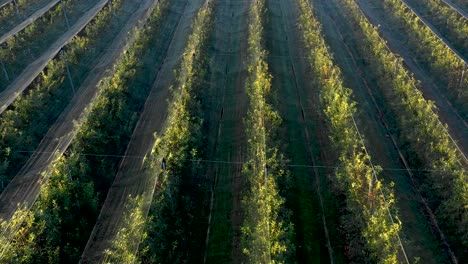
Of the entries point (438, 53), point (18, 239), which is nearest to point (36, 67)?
point (18, 239)

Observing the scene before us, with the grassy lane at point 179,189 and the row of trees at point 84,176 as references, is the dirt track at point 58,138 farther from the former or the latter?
the grassy lane at point 179,189

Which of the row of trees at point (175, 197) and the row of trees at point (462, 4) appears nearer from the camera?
the row of trees at point (175, 197)

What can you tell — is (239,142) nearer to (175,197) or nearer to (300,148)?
(300,148)

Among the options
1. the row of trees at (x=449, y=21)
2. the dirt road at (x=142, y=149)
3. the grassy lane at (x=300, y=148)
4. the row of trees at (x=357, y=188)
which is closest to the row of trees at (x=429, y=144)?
the row of trees at (x=357, y=188)

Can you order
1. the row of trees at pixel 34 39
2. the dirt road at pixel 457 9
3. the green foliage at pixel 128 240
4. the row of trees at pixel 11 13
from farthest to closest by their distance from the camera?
the dirt road at pixel 457 9, the row of trees at pixel 11 13, the row of trees at pixel 34 39, the green foliage at pixel 128 240

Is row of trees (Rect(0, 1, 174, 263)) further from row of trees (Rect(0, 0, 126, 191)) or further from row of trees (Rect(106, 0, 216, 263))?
row of trees (Rect(0, 0, 126, 191))

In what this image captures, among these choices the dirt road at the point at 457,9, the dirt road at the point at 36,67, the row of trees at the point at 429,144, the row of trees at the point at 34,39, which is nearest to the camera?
the row of trees at the point at 429,144

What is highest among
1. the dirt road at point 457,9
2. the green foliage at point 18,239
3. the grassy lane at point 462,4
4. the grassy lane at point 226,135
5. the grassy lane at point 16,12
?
the green foliage at point 18,239
